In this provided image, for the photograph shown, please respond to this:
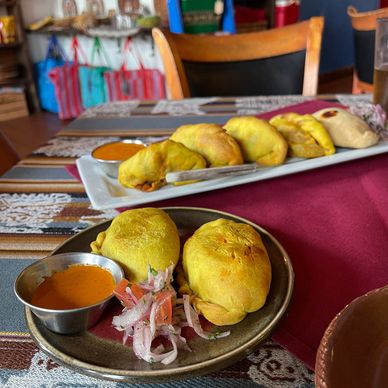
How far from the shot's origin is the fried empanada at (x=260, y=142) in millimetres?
704

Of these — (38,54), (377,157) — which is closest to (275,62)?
(377,157)

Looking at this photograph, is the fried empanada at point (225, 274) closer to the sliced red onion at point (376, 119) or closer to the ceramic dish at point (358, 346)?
the ceramic dish at point (358, 346)

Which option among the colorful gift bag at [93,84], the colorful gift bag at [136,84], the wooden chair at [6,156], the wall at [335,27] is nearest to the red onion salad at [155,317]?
the wooden chair at [6,156]

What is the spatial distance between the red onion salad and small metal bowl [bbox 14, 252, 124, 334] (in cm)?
2

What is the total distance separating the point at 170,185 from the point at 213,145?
9cm

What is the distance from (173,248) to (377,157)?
1.55ft

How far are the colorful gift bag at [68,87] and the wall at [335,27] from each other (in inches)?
80.4

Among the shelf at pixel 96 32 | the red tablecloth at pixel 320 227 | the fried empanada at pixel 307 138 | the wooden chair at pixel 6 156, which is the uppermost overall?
the shelf at pixel 96 32

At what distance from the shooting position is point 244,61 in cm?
141

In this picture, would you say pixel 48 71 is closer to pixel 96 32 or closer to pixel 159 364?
pixel 96 32

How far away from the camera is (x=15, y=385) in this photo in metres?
0.37

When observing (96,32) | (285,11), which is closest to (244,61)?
(96,32)

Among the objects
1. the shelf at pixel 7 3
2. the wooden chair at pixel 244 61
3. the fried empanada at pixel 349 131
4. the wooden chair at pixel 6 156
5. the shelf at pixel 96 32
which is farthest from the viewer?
the shelf at pixel 7 3

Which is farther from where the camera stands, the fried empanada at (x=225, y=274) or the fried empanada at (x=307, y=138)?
the fried empanada at (x=307, y=138)
